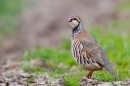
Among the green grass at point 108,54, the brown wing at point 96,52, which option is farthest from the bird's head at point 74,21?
the green grass at point 108,54

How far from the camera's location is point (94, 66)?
733 cm

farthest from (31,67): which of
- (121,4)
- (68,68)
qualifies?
(121,4)

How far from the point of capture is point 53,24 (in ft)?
57.3

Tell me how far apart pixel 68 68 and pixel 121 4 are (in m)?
9.74

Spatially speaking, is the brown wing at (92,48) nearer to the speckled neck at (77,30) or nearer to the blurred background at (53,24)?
the speckled neck at (77,30)

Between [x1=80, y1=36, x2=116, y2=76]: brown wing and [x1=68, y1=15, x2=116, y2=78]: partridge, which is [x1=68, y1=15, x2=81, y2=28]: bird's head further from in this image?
[x1=80, y1=36, x2=116, y2=76]: brown wing

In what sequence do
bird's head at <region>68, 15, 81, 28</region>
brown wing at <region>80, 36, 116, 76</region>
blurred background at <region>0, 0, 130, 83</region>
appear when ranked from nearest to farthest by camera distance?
brown wing at <region>80, 36, 116, 76</region> < bird's head at <region>68, 15, 81, 28</region> < blurred background at <region>0, 0, 130, 83</region>

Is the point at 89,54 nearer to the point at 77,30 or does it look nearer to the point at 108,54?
the point at 77,30

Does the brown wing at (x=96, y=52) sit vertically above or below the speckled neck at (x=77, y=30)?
below

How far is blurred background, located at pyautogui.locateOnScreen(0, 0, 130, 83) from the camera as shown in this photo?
1193 cm

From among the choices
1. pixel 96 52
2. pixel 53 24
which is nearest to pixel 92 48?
pixel 96 52

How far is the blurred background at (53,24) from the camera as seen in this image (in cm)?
1193

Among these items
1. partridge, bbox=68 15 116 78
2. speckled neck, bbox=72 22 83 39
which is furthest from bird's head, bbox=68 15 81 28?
partridge, bbox=68 15 116 78

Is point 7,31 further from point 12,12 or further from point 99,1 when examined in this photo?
point 99,1
